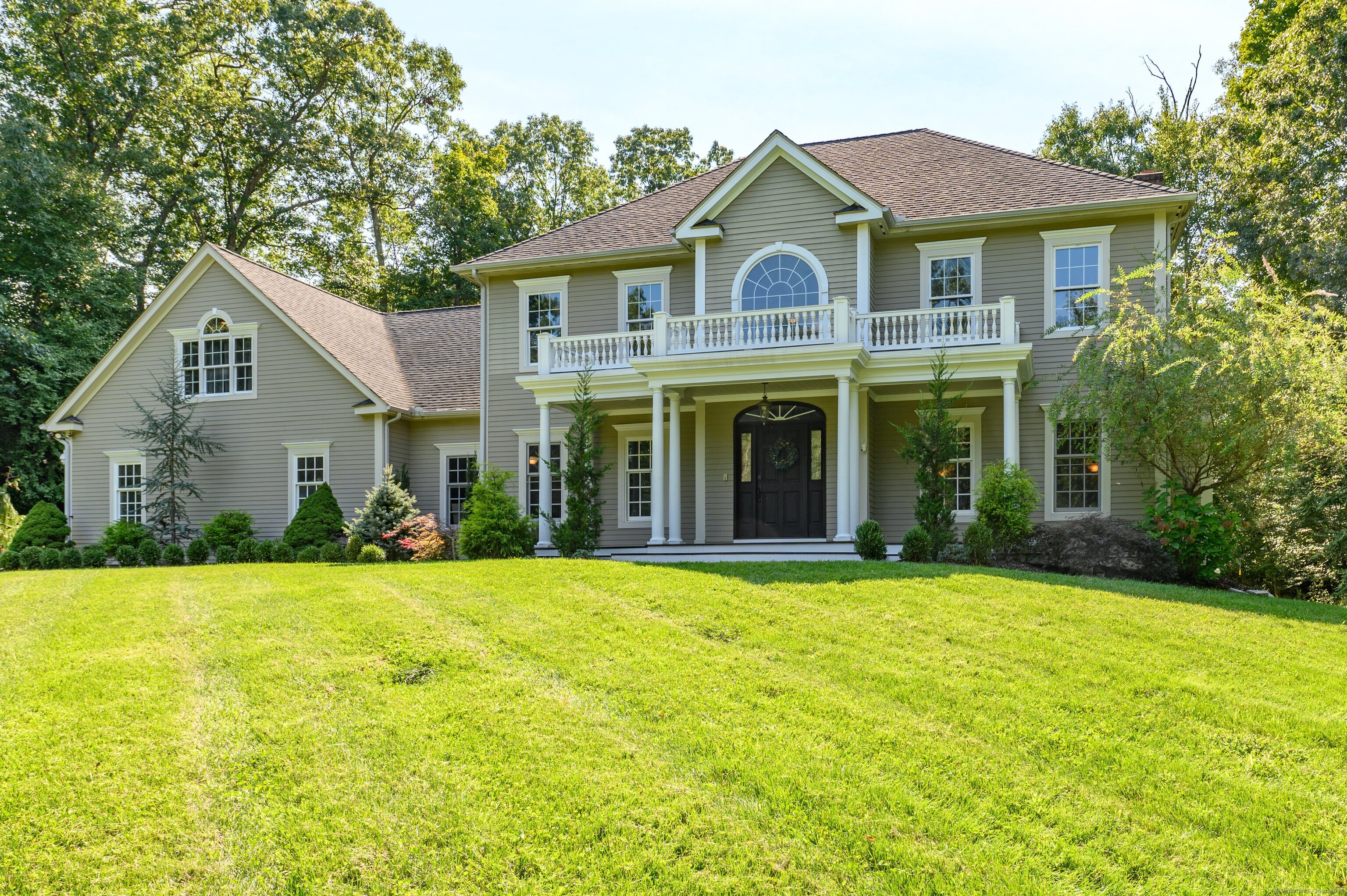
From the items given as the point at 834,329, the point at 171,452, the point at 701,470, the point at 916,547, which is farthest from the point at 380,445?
the point at 916,547

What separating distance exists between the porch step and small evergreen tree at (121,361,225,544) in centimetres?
1054

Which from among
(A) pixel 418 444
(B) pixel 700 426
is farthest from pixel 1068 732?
(A) pixel 418 444

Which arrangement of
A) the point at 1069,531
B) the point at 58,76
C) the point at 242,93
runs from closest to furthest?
the point at 1069,531, the point at 58,76, the point at 242,93

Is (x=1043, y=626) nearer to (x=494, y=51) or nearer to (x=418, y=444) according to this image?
(x=494, y=51)

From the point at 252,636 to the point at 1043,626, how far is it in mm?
7629

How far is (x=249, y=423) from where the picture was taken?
21297 mm

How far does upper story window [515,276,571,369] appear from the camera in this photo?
19625mm

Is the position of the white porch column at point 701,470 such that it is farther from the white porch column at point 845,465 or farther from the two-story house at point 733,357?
the white porch column at point 845,465

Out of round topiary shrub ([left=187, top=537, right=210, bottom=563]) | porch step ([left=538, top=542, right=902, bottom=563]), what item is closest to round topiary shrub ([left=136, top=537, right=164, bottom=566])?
round topiary shrub ([left=187, top=537, right=210, bottom=563])

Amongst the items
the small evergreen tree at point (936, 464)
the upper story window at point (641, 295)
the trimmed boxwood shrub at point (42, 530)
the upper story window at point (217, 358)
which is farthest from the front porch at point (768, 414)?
the trimmed boxwood shrub at point (42, 530)

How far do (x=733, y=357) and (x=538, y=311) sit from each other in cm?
608

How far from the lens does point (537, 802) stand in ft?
18.1

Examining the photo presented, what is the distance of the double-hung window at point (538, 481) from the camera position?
1980cm

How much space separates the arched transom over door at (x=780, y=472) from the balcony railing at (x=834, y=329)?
207cm
